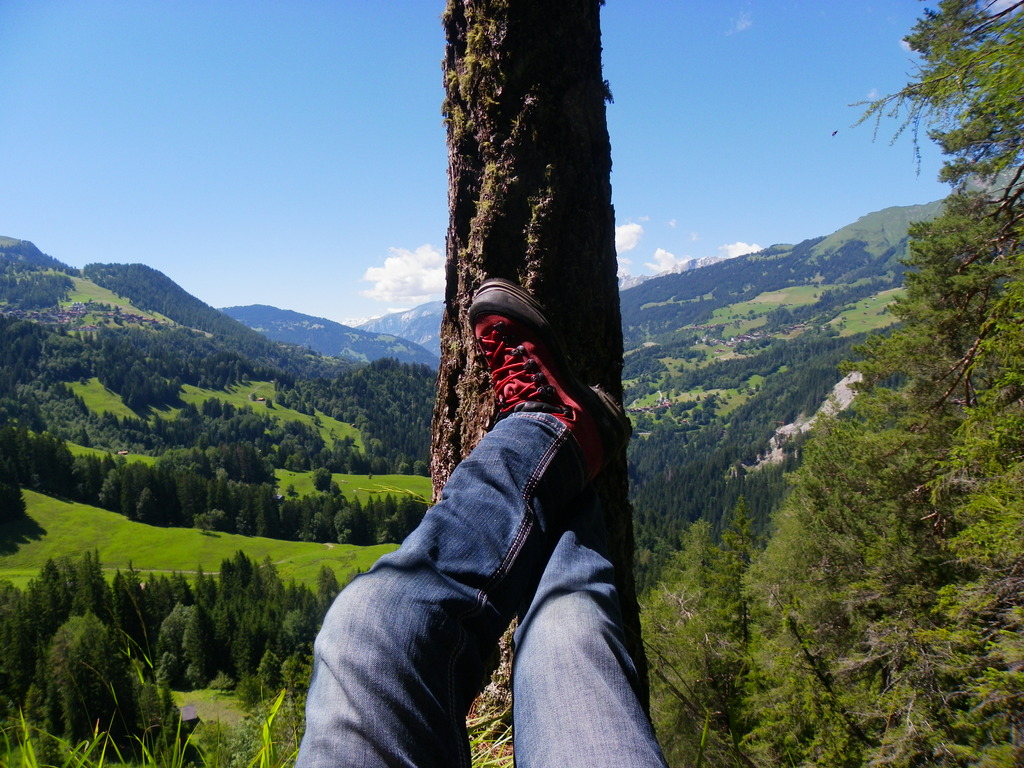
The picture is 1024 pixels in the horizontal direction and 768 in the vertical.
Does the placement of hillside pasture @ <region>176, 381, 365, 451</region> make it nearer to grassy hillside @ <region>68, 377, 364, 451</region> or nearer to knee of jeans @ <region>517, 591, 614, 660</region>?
grassy hillside @ <region>68, 377, 364, 451</region>

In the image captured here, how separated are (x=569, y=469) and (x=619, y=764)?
3.37ft

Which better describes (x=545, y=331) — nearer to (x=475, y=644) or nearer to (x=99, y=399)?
(x=475, y=644)

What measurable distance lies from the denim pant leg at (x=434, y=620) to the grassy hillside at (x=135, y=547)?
7073 cm

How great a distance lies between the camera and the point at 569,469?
2.13 m

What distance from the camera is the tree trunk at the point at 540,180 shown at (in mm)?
2363

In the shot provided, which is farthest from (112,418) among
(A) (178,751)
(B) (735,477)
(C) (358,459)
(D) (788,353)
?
(D) (788,353)

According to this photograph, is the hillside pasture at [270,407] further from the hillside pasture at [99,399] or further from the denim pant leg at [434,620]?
the denim pant leg at [434,620]

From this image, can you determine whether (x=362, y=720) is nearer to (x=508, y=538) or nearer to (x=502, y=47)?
(x=508, y=538)

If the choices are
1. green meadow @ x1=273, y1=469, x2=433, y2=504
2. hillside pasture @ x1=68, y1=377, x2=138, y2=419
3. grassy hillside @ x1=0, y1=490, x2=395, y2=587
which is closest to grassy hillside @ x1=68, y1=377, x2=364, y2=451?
hillside pasture @ x1=68, y1=377, x2=138, y2=419

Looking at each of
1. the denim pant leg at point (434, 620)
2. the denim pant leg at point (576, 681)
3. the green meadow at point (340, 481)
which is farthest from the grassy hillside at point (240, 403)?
the denim pant leg at point (576, 681)

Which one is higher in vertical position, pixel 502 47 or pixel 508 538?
pixel 502 47

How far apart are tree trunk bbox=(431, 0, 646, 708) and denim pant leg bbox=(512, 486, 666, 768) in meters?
0.85

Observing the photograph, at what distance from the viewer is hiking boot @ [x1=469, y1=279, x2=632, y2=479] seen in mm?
2303

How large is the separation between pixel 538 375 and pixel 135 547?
86.9m
